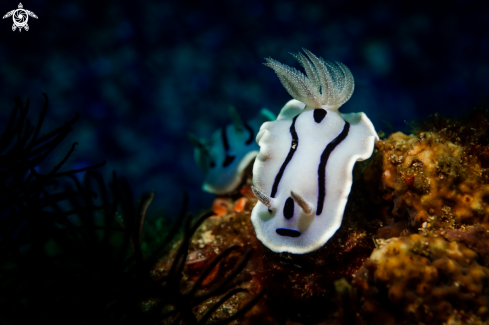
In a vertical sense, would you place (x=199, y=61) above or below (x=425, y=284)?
above

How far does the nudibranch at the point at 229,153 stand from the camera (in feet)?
12.1

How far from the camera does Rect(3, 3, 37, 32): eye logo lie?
6.54 m

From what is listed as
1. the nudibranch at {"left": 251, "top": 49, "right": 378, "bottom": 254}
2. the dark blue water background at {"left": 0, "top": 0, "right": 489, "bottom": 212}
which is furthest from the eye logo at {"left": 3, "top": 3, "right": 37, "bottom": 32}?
the nudibranch at {"left": 251, "top": 49, "right": 378, "bottom": 254}

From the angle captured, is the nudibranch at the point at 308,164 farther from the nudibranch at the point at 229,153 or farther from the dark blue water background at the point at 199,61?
the dark blue water background at the point at 199,61

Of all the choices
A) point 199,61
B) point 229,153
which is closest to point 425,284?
point 229,153

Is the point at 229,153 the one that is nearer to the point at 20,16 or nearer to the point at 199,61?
the point at 199,61

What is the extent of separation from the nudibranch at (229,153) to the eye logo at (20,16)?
562cm

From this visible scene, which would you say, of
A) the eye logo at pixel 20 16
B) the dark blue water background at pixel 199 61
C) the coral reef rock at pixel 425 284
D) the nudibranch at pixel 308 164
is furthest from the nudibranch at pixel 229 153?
the eye logo at pixel 20 16

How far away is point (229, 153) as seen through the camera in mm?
4047

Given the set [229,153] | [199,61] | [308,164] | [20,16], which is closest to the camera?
[308,164]

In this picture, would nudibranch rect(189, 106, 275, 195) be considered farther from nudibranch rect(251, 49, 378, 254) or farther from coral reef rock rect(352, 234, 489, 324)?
coral reef rock rect(352, 234, 489, 324)

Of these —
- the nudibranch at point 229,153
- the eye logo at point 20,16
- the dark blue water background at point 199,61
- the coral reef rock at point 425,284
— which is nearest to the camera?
the coral reef rock at point 425,284

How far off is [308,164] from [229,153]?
2.04 metres

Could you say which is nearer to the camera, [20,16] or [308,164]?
[308,164]
